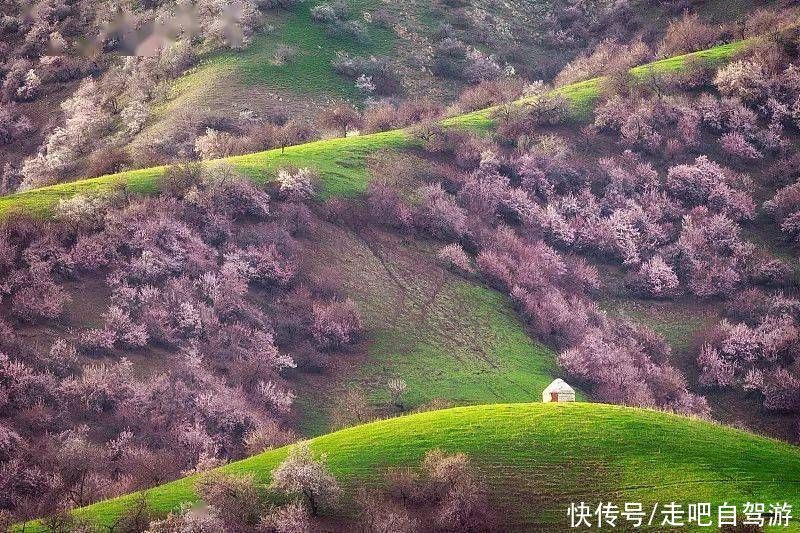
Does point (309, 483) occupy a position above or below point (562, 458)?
above

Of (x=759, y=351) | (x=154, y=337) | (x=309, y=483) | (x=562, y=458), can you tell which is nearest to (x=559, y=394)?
(x=562, y=458)

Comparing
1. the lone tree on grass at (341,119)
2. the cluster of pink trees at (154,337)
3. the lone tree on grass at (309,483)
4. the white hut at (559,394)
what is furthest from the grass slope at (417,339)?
the lone tree on grass at (341,119)

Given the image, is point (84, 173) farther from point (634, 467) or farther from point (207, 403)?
point (634, 467)

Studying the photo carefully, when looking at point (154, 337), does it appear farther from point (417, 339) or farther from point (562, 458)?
point (562, 458)

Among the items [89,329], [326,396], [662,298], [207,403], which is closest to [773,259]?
[662,298]

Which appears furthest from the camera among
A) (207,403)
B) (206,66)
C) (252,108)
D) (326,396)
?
(206,66)

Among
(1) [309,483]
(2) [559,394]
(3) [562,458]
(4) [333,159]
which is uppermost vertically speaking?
(1) [309,483]
